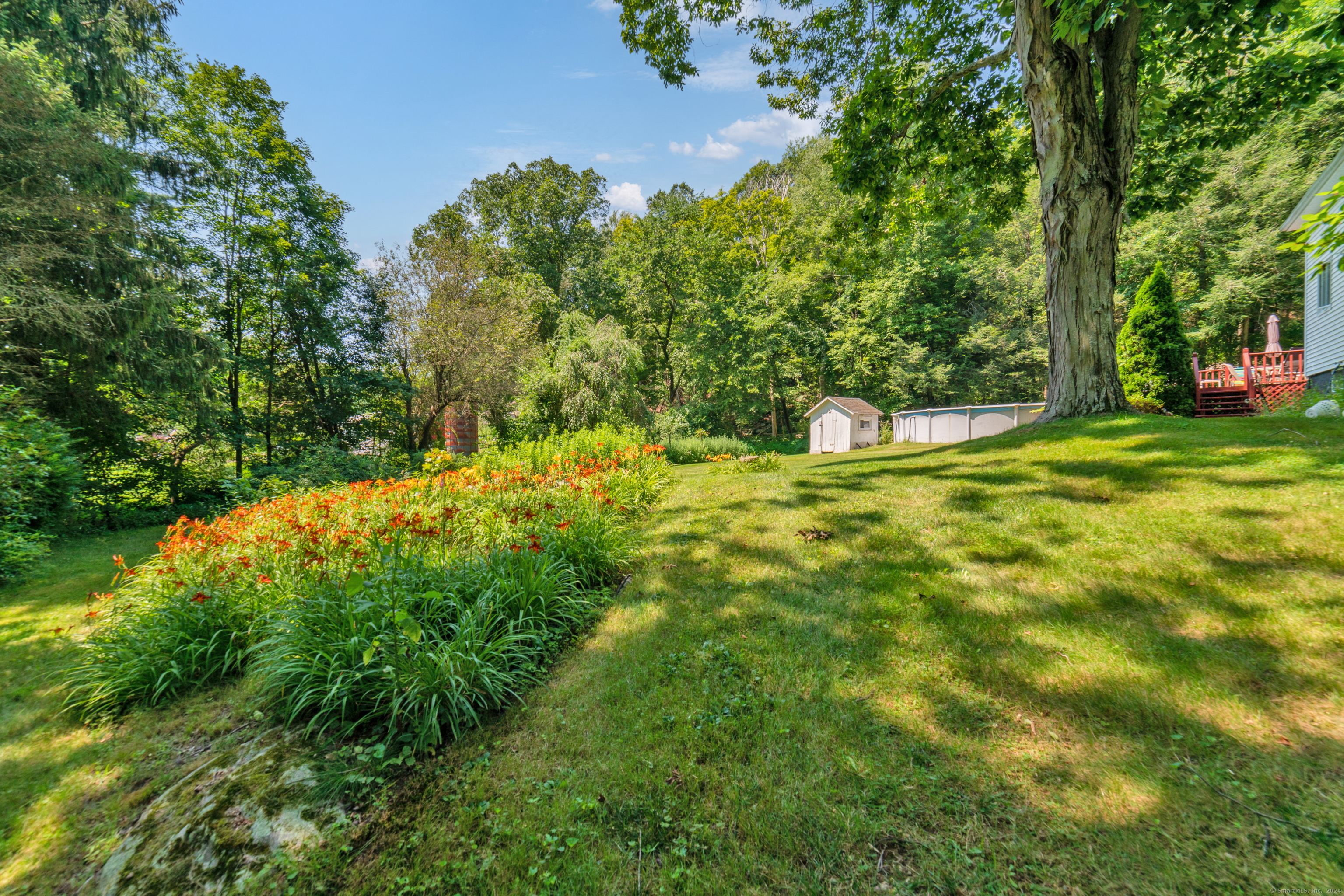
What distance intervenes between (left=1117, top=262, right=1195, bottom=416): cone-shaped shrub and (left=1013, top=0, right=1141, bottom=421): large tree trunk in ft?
18.0

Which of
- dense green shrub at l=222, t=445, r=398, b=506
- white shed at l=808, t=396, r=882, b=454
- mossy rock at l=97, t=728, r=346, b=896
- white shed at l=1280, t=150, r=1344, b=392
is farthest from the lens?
white shed at l=808, t=396, r=882, b=454

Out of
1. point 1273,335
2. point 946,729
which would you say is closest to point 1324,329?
point 1273,335

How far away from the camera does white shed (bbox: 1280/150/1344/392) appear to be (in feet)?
35.1

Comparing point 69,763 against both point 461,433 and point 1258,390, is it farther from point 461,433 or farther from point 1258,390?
point 1258,390

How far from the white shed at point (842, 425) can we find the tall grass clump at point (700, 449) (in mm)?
3776

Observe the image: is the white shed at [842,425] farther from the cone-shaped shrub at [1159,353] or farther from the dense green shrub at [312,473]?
the dense green shrub at [312,473]

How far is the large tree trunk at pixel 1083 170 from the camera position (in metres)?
6.01

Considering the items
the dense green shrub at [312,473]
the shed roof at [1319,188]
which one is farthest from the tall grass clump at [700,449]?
the shed roof at [1319,188]

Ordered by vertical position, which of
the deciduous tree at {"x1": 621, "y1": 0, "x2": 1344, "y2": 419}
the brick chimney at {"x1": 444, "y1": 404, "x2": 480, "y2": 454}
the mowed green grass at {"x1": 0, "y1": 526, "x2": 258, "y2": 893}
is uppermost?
the deciduous tree at {"x1": 621, "y1": 0, "x2": 1344, "y2": 419}

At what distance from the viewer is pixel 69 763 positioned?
2668 mm

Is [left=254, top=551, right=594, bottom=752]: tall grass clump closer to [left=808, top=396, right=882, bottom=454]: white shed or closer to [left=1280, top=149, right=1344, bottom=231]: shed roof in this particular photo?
[left=1280, top=149, right=1344, bottom=231]: shed roof

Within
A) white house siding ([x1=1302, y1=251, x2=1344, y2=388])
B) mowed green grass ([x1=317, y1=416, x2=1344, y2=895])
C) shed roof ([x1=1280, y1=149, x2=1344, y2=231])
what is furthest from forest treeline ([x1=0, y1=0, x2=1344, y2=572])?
mowed green grass ([x1=317, y1=416, x2=1344, y2=895])

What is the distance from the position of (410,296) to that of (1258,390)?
917 inches

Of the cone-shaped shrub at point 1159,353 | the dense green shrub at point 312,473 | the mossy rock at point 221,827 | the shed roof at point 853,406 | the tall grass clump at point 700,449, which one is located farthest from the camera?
the shed roof at point 853,406
